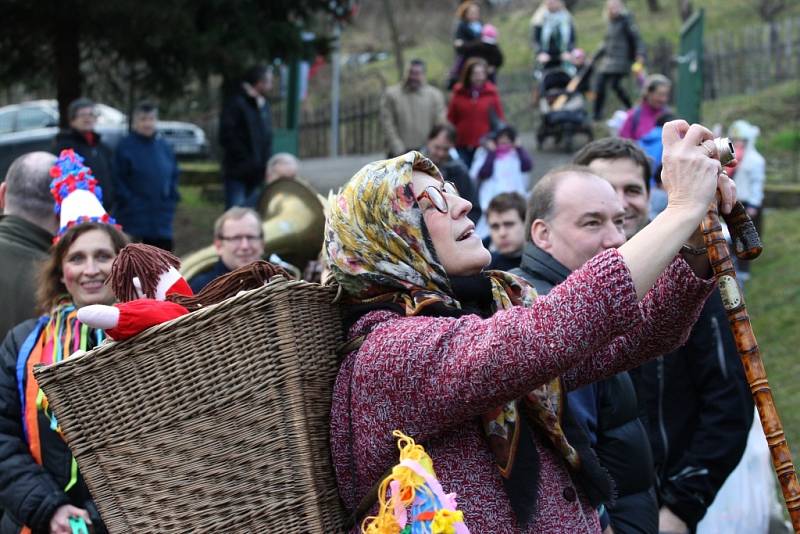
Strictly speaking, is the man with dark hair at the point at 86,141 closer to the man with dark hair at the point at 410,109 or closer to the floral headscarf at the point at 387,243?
the man with dark hair at the point at 410,109

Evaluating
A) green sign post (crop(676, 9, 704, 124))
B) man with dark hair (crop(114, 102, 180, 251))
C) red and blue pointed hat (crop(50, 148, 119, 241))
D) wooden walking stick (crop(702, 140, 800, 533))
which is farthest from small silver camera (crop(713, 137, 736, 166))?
green sign post (crop(676, 9, 704, 124))

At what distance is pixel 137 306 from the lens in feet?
8.55

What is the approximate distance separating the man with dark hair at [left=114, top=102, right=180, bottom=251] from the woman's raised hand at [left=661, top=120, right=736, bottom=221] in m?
7.70

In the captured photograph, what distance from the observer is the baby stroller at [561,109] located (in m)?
15.4

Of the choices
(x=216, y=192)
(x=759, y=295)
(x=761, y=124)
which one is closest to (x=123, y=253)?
(x=759, y=295)

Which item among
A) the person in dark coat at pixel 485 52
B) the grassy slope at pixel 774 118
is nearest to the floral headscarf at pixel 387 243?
the person in dark coat at pixel 485 52

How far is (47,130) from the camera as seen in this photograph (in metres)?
16.8

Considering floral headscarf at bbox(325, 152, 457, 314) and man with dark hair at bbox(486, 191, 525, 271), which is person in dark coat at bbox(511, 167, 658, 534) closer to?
floral headscarf at bbox(325, 152, 457, 314)

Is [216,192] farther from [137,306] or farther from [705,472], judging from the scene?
[137,306]

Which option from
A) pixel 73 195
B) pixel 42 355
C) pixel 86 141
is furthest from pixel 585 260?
pixel 86 141

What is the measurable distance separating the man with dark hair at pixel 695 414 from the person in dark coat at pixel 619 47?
1261 cm

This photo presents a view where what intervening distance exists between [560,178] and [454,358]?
1.38m

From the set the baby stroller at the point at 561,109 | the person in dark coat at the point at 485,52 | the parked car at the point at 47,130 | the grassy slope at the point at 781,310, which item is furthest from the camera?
the parked car at the point at 47,130

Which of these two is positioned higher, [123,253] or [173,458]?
[123,253]
